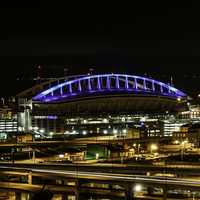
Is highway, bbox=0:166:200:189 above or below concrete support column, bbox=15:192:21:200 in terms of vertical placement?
above

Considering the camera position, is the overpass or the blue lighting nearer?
the overpass

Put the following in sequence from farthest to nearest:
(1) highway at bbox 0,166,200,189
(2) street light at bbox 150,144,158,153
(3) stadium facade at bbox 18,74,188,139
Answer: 1. (3) stadium facade at bbox 18,74,188,139
2. (2) street light at bbox 150,144,158,153
3. (1) highway at bbox 0,166,200,189

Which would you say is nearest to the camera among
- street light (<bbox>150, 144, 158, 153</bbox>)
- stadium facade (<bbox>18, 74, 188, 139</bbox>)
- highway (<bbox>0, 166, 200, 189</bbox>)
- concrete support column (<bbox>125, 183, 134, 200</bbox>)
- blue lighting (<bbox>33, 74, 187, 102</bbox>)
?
highway (<bbox>0, 166, 200, 189</bbox>)

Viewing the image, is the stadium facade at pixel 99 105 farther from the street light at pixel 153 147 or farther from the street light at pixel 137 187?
the street light at pixel 137 187

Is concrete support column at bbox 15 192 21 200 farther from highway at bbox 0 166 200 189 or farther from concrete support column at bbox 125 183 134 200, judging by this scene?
concrete support column at bbox 125 183 134 200

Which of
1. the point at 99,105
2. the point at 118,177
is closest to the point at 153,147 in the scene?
the point at 118,177

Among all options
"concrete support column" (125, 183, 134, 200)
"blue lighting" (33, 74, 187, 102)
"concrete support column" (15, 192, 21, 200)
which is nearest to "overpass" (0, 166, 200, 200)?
"concrete support column" (125, 183, 134, 200)

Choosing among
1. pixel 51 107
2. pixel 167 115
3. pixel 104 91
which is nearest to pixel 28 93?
pixel 51 107

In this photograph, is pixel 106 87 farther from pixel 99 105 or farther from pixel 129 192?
pixel 129 192
